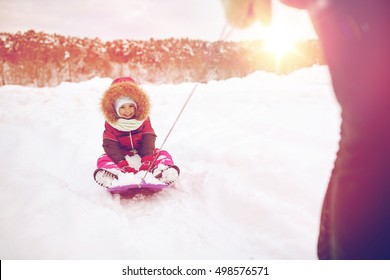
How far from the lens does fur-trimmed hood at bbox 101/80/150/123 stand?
5.65 feet

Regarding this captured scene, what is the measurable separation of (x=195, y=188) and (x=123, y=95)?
575 millimetres

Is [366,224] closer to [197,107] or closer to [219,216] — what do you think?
[219,216]

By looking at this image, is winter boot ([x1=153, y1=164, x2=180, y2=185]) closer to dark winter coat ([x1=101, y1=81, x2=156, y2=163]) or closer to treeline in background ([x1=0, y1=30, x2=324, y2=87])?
dark winter coat ([x1=101, y1=81, x2=156, y2=163])

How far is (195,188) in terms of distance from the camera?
60.8 inches

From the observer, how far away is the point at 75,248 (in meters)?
1.03

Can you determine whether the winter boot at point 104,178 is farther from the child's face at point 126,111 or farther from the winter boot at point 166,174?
the child's face at point 126,111

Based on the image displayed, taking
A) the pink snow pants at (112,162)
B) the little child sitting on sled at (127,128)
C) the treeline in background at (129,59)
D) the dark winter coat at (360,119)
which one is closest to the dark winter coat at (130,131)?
the little child sitting on sled at (127,128)

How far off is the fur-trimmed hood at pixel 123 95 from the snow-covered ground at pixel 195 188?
294 millimetres

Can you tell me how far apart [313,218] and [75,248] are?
70 centimetres

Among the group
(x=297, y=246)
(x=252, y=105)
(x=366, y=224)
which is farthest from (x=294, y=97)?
(x=366, y=224)

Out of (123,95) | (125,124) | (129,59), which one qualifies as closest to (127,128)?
(125,124)

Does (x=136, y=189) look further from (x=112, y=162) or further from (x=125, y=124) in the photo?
(x=125, y=124)

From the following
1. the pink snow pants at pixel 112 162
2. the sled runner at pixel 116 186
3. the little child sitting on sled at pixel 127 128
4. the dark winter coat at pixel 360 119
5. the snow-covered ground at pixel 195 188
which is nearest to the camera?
the dark winter coat at pixel 360 119

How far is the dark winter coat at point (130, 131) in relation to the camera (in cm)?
172
